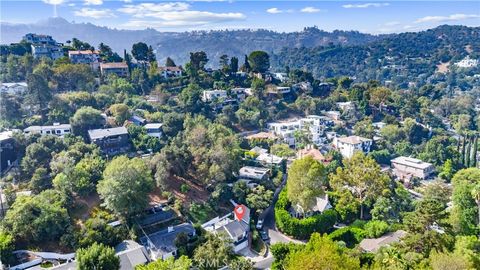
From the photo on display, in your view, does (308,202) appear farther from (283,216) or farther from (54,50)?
(54,50)

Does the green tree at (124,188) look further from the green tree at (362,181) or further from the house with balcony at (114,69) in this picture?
the house with balcony at (114,69)

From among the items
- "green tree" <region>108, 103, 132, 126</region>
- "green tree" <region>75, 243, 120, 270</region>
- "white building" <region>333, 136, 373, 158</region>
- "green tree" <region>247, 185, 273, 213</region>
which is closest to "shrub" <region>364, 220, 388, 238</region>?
"green tree" <region>247, 185, 273, 213</region>

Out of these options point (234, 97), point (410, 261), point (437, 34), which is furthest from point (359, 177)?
point (437, 34)

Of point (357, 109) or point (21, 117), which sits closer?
point (21, 117)

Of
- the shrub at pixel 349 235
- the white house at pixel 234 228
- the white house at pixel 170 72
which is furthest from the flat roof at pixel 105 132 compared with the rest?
the white house at pixel 170 72

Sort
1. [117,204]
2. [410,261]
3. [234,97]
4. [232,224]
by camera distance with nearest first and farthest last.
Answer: [410,261]
[117,204]
[232,224]
[234,97]

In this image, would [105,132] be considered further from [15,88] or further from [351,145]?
[351,145]
